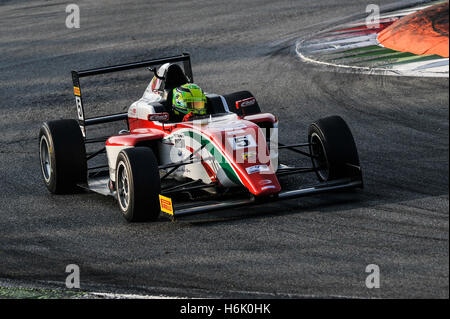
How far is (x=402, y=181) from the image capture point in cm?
835

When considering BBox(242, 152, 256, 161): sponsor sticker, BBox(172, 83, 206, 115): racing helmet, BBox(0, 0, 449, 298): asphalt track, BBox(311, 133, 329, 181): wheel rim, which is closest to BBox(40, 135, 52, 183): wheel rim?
BBox(0, 0, 449, 298): asphalt track

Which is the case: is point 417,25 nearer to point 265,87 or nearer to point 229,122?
point 229,122

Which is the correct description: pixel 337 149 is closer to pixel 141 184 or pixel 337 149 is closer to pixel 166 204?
pixel 166 204

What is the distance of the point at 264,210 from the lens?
779cm

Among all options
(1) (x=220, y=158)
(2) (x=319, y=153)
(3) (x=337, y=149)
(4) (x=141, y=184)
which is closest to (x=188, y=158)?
(1) (x=220, y=158)

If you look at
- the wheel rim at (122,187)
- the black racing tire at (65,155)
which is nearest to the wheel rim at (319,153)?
the wheel rim at (122,187)

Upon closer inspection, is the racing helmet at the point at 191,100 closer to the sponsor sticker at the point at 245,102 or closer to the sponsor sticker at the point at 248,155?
the sponsor sticker at the point at 245,102

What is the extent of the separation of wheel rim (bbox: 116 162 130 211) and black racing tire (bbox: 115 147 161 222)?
20cm

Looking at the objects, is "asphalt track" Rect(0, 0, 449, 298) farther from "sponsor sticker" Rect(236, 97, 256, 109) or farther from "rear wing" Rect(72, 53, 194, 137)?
"sponsor sticker" Rect(236, 97, 256, 109)

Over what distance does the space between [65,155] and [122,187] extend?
1.10 metres

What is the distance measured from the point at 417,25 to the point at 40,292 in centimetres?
393

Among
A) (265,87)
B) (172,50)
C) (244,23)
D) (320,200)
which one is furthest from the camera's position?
(244,23)

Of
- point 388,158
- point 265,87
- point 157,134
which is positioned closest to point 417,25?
point 157,134

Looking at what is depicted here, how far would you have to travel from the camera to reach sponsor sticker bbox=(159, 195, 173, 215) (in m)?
7.16
